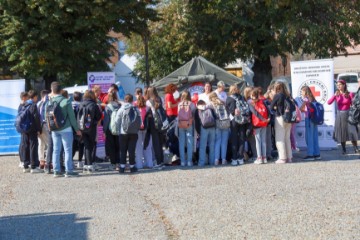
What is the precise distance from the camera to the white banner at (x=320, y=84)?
16.6 metres

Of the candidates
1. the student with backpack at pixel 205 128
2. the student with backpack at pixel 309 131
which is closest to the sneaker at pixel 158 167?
the student with backpack at pixel 205 128

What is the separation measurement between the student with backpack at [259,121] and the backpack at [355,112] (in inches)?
85.7

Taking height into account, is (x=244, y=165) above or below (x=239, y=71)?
below

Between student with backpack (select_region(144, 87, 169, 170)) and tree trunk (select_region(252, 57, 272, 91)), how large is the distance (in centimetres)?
1910

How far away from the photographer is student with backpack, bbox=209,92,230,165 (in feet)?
47.3

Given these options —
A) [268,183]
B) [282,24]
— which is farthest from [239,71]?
[268,183]

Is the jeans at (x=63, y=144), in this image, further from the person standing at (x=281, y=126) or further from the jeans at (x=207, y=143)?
the person standing at (x=281, y=126)

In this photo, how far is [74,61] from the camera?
88.7ft

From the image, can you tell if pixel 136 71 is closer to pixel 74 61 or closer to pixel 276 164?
pixel 74 61

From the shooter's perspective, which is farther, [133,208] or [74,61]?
[74,61]

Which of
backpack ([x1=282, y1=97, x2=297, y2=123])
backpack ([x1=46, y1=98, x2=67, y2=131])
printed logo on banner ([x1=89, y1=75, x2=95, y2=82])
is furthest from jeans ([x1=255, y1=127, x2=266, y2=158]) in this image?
printed logo on banner ([x1=89, y1=75, x2=95, y2=82])

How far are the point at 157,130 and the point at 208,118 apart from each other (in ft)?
3.88

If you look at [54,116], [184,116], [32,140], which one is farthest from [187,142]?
[32,140]

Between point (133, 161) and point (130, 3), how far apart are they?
13077 mm
